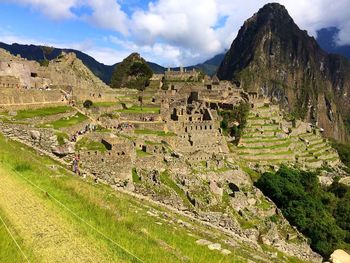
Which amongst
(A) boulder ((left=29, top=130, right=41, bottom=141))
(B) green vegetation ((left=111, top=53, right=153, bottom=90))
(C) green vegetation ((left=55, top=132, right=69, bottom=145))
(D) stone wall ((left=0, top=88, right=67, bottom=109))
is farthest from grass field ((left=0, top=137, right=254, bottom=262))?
(B) green vegetation ((left=111, top=53, right=153, bottom=90))

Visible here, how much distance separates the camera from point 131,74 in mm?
→ 74500

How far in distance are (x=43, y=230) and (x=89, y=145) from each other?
1718 cm

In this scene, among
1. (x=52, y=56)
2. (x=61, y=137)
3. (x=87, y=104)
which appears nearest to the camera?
(x=61, y=137)

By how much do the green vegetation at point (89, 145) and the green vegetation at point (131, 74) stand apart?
4124 cm

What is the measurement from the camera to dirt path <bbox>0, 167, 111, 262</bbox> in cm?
1105

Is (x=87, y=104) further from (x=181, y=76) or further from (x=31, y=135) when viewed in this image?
(x=181, y=76)

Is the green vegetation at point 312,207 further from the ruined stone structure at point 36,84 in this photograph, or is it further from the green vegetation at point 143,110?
the ruined stone structure at point 36,84

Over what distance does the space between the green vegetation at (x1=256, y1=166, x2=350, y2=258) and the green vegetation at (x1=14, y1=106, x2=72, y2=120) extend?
22.2m

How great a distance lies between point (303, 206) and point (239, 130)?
16.2m

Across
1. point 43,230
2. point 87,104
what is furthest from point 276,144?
point 43,230

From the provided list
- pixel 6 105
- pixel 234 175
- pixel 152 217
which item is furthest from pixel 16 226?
pixel 234 175

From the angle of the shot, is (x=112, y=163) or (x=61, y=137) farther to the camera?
(x=112, y=163)

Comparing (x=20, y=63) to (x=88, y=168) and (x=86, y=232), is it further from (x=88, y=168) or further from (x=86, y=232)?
(x=86, y=232)

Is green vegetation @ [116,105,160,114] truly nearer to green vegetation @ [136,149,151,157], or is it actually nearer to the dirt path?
green vegetation @ [136,149,151,157]
